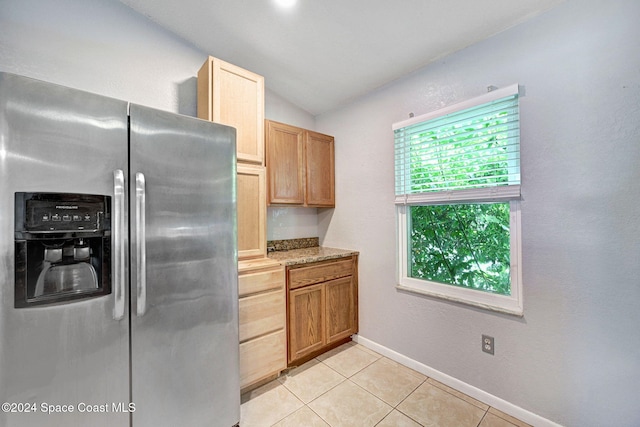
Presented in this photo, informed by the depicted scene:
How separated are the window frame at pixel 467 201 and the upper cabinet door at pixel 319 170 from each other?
810 millimetres

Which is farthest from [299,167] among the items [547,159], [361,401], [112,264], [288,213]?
[361,401]

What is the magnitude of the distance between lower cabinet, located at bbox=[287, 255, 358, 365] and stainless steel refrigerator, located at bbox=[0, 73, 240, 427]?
69 centimetres

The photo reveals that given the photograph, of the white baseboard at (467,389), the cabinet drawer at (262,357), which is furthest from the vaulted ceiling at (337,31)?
the white baseboard at (467,389)

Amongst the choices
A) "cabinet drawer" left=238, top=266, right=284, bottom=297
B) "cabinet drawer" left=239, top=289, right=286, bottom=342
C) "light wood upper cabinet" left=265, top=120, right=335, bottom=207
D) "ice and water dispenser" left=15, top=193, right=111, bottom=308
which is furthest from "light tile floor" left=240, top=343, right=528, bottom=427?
"light wood upper cabinet" left=265, top=120, right=335, bottom=207

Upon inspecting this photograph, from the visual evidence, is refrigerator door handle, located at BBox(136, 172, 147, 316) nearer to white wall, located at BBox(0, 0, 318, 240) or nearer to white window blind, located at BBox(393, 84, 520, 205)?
white wall, located at BBox(0, 0, 318, 240)

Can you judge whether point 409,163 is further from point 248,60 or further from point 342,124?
point 248,60

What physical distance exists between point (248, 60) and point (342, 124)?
111 centimetres

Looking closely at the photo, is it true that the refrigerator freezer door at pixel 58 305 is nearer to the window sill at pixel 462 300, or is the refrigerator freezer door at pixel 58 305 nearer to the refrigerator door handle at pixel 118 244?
the refrigerator door handle at pixel 118 244

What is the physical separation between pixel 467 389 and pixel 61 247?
254cm

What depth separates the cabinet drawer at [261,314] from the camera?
71.2 inches

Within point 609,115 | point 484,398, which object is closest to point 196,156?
point 609,115

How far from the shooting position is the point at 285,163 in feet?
8.10

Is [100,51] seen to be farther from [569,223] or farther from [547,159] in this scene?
[569,223]

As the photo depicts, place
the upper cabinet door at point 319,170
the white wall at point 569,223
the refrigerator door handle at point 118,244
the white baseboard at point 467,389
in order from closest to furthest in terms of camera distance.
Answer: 1. the refrigerator door handle at point 118,244
2. the white wall at point 569,223
3. the white baseboard at point 467,389
4. the upper cabinet door at point 319,170
